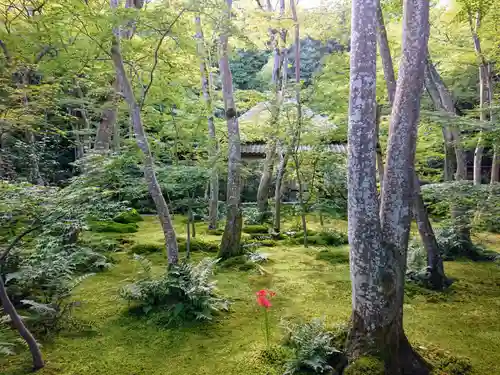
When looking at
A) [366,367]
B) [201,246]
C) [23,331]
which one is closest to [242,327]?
[366,367]

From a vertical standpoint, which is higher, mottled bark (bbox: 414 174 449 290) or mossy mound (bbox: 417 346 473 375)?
mottled bark (bbox: 414 174 449 290)

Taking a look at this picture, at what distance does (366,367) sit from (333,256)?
191 inches

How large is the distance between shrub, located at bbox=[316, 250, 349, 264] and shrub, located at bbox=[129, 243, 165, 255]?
3.80 metres

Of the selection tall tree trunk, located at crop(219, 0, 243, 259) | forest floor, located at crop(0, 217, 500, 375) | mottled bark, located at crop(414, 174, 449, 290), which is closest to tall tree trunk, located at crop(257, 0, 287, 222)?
tall tree trunk, located at crop(219, 0, 243, 259)

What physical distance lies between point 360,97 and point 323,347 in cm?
239

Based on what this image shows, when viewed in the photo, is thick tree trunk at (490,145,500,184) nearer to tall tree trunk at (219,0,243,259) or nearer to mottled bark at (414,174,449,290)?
mottled bark at (414,174,449,290)

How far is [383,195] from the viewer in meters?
3.24

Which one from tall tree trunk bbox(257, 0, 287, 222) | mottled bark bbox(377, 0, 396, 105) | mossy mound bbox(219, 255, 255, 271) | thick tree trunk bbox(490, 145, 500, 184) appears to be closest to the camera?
mottled bark bbox(377, 0, 396, 105)

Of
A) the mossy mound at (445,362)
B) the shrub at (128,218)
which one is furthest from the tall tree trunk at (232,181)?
the shrub at (128,218)

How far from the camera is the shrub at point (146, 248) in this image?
8.12 meters

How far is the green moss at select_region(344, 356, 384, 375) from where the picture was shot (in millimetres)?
2951

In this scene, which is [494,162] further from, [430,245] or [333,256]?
[333,256]

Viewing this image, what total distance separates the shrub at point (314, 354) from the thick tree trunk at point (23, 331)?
246 centimetres

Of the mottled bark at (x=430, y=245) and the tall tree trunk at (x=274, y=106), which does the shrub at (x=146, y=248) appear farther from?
the mottled bark at (x=430, y=245)
